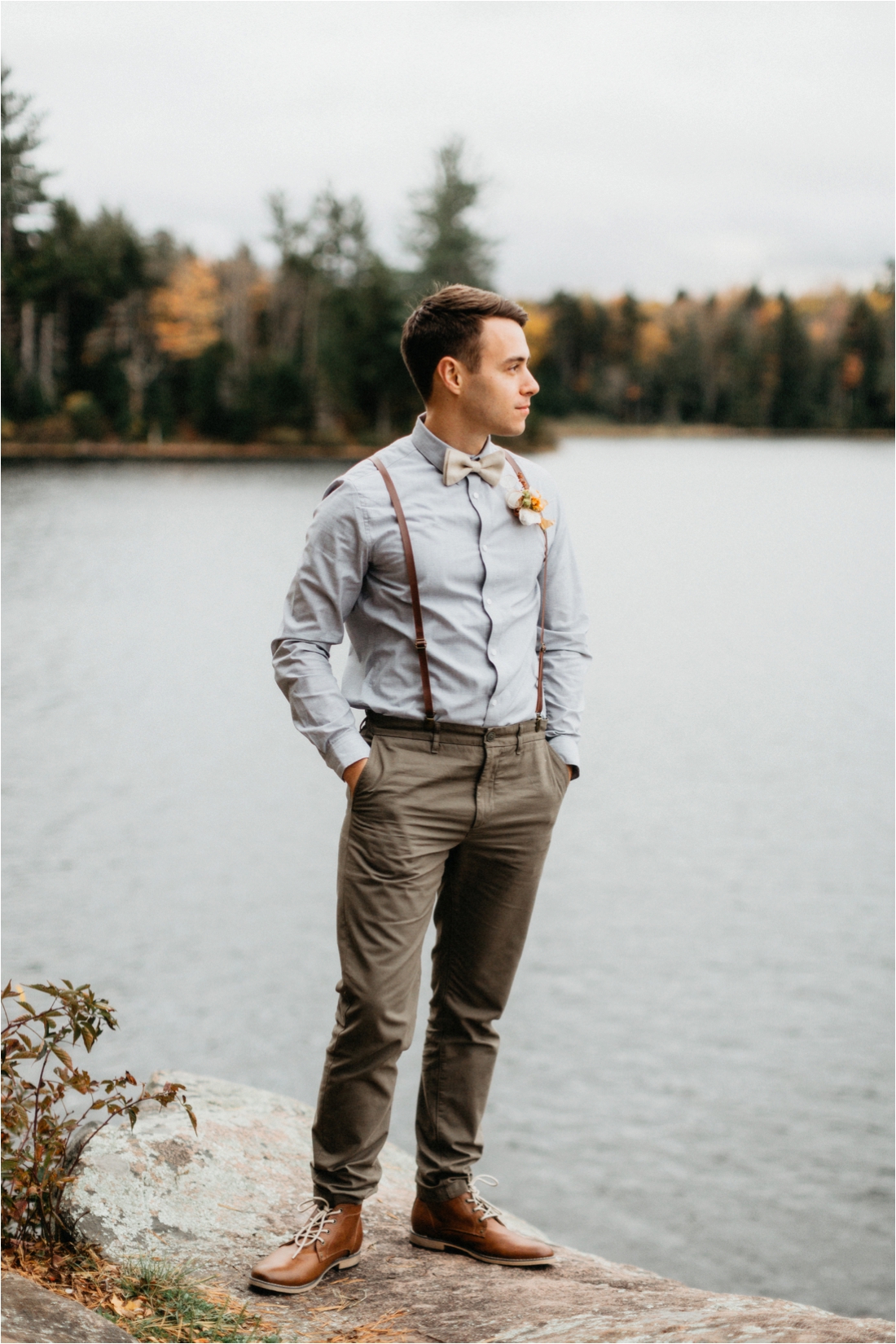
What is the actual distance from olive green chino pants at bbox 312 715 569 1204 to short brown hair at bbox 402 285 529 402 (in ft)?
2.33

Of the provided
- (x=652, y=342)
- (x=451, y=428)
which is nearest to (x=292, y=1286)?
(x=451, y=428)

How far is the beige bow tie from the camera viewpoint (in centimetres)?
251

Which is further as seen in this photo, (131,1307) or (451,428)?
(451,428)

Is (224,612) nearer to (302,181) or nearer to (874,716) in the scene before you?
(874,716)

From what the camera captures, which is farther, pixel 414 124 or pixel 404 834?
pixel 414 124

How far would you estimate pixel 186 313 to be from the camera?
4903cm

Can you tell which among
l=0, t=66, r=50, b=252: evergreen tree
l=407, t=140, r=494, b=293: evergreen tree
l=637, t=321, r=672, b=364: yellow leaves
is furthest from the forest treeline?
l=0, t=66, r=50, b=252: evergreen tree

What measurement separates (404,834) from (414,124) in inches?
1959

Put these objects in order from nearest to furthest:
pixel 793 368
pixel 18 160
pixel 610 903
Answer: pixel 18 160 → pixel 610 903 → pixel 793 368

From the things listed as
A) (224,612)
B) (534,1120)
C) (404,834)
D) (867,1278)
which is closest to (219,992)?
(534,1120)

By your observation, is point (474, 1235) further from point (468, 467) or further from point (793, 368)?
point (793, 368)

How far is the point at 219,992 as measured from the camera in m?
10.4

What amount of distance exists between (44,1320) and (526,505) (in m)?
1.64

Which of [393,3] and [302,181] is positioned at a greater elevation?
[302,181]
